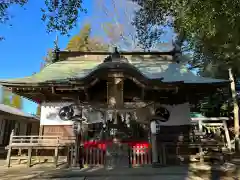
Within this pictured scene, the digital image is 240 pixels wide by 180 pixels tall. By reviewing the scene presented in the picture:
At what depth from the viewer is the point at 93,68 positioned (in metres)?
12.4

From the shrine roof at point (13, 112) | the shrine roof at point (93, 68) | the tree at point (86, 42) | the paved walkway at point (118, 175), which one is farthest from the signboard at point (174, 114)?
the tree at point (86, 42)

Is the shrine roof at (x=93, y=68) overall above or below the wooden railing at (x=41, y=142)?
above

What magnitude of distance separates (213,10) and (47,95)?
9.17 meters

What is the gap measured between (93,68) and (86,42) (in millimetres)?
21264

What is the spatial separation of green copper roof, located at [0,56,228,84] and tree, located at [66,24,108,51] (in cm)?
1540

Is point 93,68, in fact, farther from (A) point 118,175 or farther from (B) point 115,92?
(A) point 118,175

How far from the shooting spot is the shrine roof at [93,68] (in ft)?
38.0

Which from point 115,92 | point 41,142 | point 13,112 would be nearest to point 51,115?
point 41,142

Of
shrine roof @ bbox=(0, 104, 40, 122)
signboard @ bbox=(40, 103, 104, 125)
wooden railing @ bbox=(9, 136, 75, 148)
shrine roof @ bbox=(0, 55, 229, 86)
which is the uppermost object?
shrine roof @ bbox=(0, 55, 229, 86)

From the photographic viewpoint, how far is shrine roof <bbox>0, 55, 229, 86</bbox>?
1157 cm

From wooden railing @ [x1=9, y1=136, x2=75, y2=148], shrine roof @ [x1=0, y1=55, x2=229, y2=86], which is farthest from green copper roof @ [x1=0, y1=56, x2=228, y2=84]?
wooden railing @ [x1=9, y1=136, x2=75, y2=148]

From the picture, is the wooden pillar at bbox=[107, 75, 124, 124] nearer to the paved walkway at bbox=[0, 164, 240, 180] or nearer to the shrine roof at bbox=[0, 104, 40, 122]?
the paved walkway at bbox=[0, 164, 240, 180]

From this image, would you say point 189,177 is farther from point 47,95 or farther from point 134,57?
point 134,57

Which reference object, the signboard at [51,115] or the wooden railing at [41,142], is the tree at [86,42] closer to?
the signboard at [51,115]
